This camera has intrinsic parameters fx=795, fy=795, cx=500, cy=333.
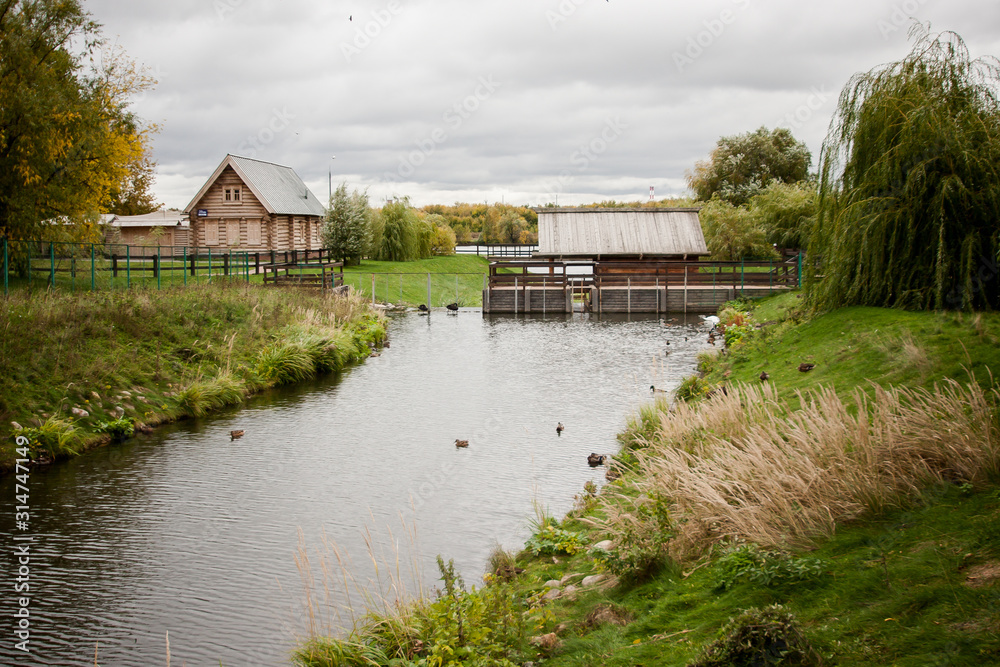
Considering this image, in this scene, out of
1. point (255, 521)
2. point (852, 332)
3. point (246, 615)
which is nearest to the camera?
point (246, 615)

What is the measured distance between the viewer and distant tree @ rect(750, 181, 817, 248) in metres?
49.5

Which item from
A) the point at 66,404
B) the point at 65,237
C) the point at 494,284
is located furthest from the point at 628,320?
the point at 66,404

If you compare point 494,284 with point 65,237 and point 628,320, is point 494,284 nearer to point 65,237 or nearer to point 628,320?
point 628,320

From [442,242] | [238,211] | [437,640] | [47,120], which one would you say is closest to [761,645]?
[437,640]

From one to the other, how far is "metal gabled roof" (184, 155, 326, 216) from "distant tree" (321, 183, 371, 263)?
2.85 meters

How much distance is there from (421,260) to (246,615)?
58486mm

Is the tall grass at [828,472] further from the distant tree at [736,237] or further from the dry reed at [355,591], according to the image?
the distant tree at [736,237]

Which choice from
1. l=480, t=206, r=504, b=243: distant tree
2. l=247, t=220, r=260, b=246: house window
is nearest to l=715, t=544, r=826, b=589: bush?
l=247, t=220, r=260, b=246: house window

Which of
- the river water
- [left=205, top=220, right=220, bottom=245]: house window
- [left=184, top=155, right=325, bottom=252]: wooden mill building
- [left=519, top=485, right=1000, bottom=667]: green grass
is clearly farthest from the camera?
[left=205, top=220, right=220, bottom=245]: house window

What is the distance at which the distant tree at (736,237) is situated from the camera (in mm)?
52344

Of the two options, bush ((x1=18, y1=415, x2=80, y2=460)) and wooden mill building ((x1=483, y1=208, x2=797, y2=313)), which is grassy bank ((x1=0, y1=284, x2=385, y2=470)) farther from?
wooden mill building ((x1=483, y1=208, x2=797, y2=313))

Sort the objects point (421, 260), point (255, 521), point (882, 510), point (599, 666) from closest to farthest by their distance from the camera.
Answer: point (599, 666), point (882, 510), point (255, 521), point (421, 260)

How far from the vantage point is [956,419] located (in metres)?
6.52

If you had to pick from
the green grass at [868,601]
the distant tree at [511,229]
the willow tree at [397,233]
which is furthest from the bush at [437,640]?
the distant tree at [511,229]
